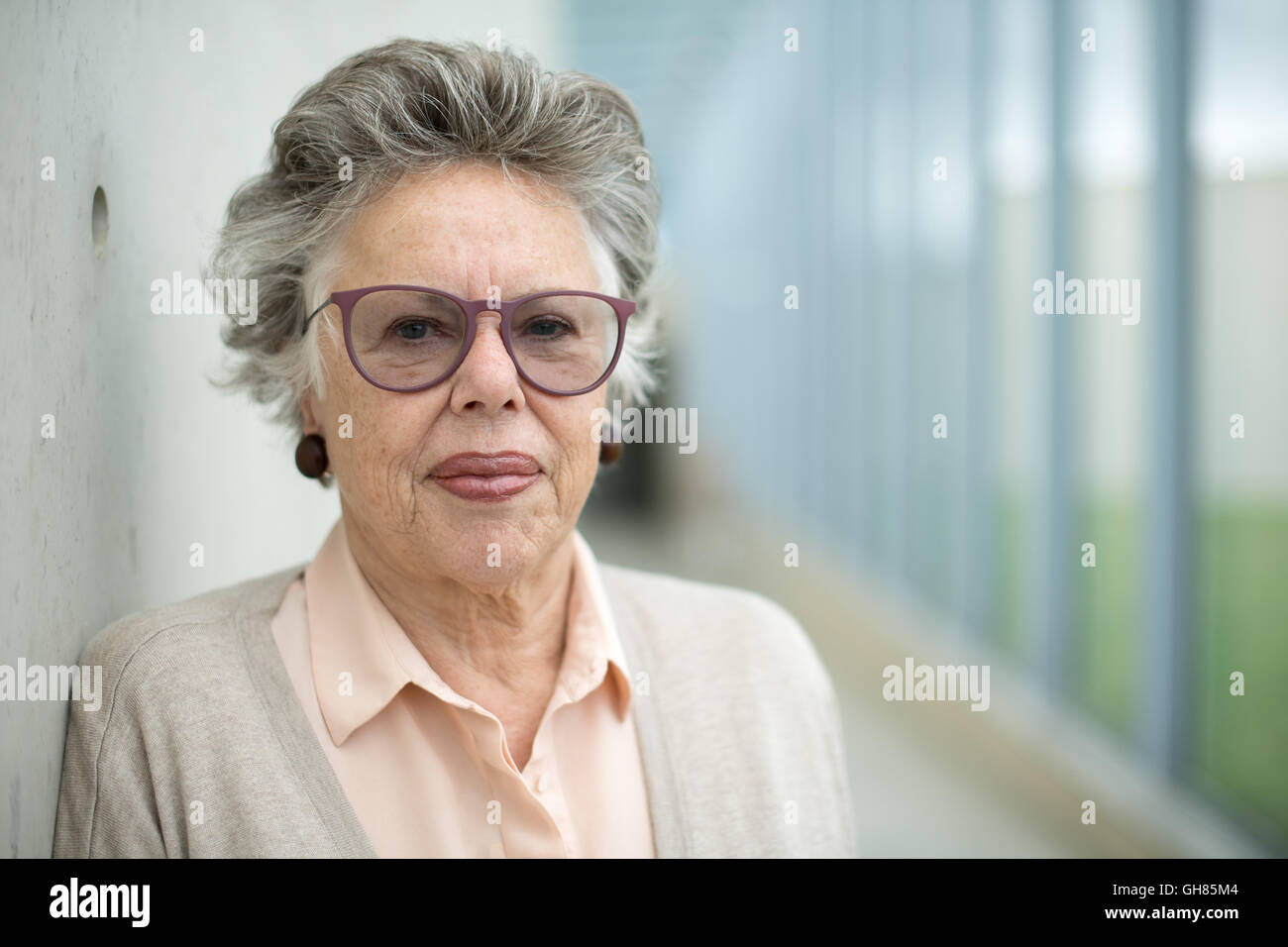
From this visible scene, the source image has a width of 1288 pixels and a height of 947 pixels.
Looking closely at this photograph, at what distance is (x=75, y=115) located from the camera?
1.33 meters

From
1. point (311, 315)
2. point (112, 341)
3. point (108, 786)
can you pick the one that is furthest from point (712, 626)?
point (112, 341)

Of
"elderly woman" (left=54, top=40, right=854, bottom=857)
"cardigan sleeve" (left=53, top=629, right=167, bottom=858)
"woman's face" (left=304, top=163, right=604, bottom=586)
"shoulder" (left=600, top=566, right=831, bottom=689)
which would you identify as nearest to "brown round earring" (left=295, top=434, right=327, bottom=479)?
"elderly woman" (left=54, top=40, right=854, bottom=857)


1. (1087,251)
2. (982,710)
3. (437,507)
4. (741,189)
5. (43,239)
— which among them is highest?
(741,189)

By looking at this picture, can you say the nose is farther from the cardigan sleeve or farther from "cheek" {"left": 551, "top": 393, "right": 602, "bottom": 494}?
the cardigan sleeve

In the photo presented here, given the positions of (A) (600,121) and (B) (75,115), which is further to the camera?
(A) (600,121)

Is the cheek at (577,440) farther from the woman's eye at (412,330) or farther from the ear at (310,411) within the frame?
the ear at (310,411)

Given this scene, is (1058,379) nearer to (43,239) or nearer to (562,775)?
(562,775)

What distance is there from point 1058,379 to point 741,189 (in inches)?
280

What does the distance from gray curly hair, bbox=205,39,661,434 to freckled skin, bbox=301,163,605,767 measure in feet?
0.12

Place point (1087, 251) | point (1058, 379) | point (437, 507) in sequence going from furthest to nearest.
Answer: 1. point (1058, 379)
2. point (1087, 251)
3. point (437, 507)

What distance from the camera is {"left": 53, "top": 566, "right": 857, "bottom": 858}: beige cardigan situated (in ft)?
4.28

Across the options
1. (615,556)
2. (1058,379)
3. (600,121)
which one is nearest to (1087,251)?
(1058,379)

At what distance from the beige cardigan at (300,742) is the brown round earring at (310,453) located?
19 cm

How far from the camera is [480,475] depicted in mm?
1396
